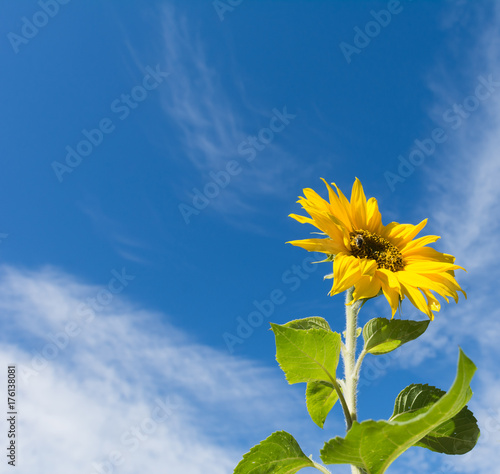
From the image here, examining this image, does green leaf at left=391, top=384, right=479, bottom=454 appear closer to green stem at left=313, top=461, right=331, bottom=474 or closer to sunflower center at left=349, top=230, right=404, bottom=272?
green stem at left=313, top=461, right=331, bottom=474

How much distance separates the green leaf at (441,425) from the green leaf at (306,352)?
549 mm

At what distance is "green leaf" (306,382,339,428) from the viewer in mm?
2691

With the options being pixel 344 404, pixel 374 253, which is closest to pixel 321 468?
pixel 344 404

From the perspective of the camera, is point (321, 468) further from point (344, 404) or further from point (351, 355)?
point (351, 355)

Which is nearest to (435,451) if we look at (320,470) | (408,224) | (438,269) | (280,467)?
(320,470)

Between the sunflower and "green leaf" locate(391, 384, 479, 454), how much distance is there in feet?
1.60

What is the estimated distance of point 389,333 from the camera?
2.53 meters

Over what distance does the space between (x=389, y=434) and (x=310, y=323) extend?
3.01ft

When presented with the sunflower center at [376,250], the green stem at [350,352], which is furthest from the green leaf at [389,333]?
the sunflower center at [376,250]

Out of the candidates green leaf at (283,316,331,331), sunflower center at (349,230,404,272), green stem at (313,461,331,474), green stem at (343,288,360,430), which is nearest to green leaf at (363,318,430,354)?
green stem at (343,288,360,430)

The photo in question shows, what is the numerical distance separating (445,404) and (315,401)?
1073mm

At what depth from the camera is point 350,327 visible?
271 cm

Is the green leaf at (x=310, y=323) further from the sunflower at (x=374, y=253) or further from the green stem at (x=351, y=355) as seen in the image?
the sunflower at (x=374, y=253)

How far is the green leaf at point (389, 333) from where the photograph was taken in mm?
2492
